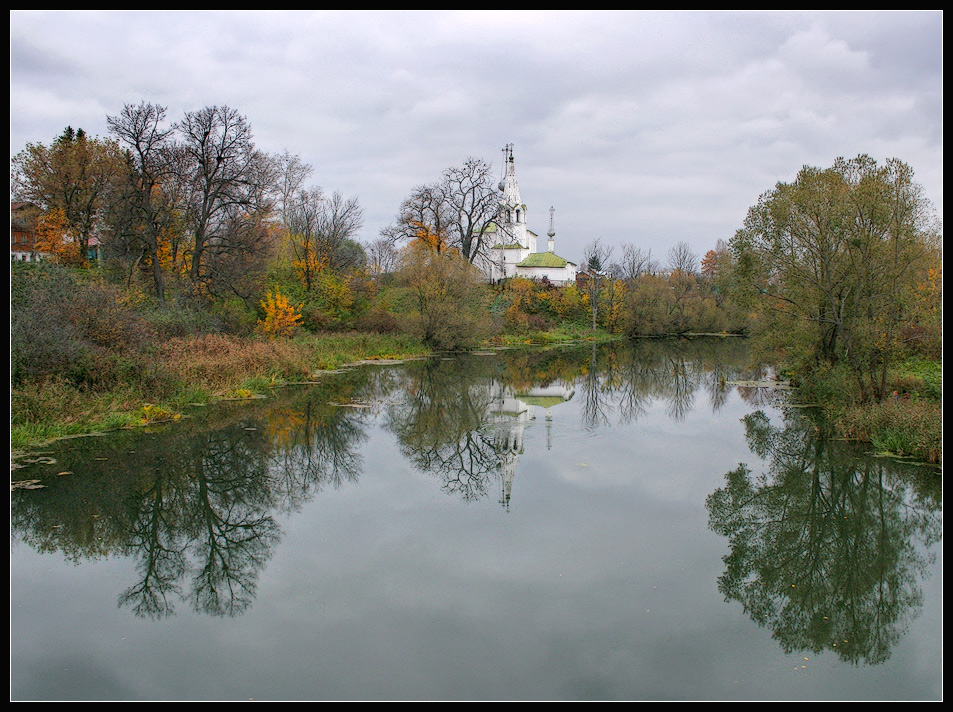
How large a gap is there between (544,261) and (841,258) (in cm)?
5967

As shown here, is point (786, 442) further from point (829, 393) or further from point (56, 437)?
point (56, 437)

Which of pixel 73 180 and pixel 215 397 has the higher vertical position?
pixel 73 180

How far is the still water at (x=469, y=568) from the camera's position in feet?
18.0

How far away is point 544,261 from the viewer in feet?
251

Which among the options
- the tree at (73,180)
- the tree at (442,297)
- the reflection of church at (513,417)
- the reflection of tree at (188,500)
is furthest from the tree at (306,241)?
the reflection of tree at (188,500)

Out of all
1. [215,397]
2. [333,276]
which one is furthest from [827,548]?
[333,276]

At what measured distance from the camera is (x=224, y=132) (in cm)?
3014

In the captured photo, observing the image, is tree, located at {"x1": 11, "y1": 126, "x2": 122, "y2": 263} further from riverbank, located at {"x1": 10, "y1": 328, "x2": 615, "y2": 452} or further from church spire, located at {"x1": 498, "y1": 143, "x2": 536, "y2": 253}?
church spire, located at {"x1": 498, "y1": 143, "x2": 536, "y2": 253}

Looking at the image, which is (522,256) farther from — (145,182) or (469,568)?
(469,568)

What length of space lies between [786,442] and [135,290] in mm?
21356

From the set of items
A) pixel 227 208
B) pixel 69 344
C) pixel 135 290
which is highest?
pixel 227 208

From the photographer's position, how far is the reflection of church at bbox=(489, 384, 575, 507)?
12277mm

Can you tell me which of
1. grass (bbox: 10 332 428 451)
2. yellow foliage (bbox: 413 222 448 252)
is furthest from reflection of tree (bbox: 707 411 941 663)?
yellow foliage (bbox: 413 222 448 252)
